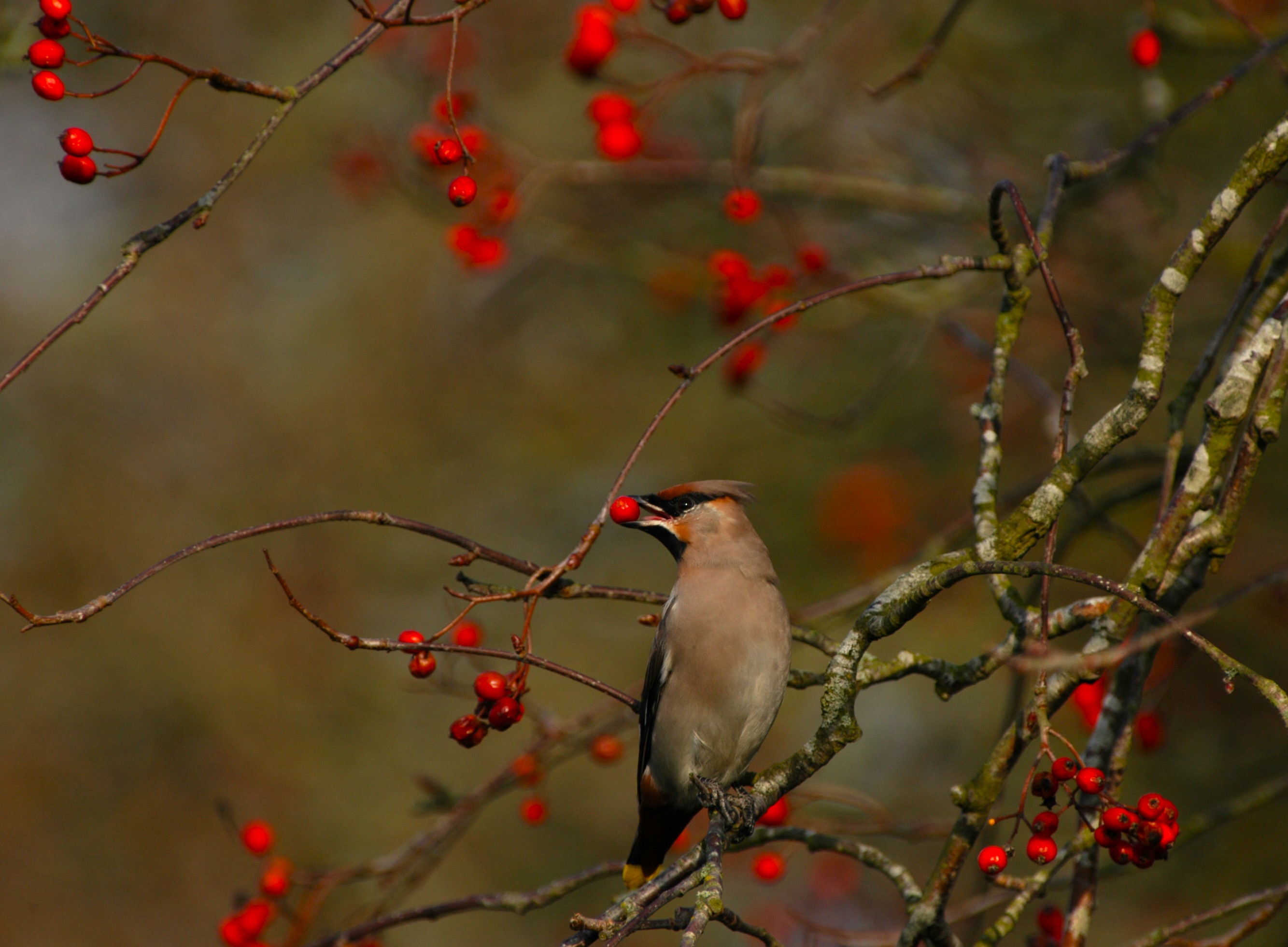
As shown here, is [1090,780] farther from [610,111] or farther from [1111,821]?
[610,111]

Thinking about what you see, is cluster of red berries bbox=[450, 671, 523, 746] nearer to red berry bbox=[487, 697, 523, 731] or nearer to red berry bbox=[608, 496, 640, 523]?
red berry bbox=[487, 697, 523, 731]

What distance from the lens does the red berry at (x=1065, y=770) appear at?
2119 millimetres

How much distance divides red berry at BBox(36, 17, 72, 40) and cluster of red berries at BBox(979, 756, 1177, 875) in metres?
2.21

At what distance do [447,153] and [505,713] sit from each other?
3.83 feet

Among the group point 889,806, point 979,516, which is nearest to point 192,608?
point 889,806

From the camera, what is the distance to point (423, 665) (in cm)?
248

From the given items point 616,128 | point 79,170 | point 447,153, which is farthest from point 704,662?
point 79,170

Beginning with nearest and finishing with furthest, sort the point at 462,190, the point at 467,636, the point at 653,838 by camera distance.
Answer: the point at 462,190 < the point at 467,636 < the point at 653,838

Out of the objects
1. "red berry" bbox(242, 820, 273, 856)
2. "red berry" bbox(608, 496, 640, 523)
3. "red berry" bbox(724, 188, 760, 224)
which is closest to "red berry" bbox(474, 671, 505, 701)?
"red berry" bbox(608, 496, 640, 523)

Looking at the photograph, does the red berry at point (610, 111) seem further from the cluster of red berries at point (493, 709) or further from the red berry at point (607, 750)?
the cluster of red berries at point (493, 709)

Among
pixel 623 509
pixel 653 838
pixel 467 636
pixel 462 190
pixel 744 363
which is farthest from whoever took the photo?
pixel 744 363

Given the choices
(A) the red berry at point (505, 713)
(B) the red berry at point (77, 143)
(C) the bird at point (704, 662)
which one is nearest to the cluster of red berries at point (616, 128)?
(C) the bird at point (704, 662)

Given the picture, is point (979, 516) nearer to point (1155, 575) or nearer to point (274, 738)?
point (1155, 575)

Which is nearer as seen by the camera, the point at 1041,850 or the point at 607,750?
the point at 1041,850
